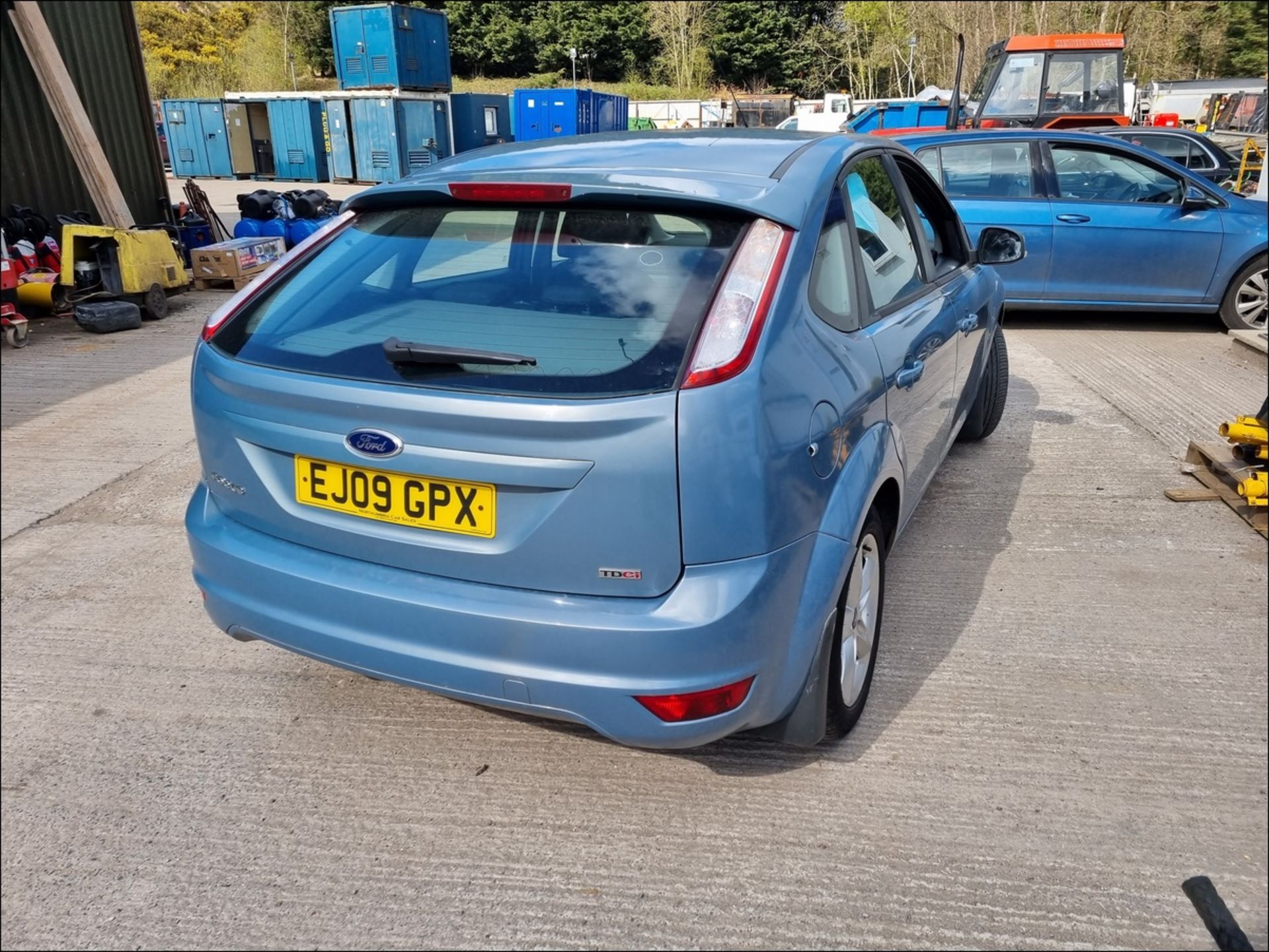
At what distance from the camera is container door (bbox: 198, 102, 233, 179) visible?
26.3 m

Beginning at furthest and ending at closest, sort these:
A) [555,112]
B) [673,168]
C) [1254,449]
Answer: [555,112]
[1254,449]
[673,168]

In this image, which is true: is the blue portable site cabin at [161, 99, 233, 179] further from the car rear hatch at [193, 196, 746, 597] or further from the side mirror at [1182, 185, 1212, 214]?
the car rear hatch at [193, 196, 746, 597]

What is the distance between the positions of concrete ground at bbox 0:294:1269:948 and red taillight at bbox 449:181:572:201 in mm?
1008

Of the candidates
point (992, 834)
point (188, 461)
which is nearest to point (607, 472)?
Result: point (992, 834)

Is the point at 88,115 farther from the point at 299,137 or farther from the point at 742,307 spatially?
the point at 299,137

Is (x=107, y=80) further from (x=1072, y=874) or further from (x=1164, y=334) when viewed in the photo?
(x=1072, y=874)

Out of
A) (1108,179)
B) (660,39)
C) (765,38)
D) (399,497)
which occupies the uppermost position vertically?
(660,39)

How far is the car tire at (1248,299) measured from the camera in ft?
25.0

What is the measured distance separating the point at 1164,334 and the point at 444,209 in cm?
743

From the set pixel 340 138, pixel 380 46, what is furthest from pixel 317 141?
pixel 380 46

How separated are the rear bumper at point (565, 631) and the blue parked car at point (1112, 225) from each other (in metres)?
6.41

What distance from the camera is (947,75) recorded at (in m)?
30.4

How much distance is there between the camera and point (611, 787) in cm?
247

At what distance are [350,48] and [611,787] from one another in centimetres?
2432
